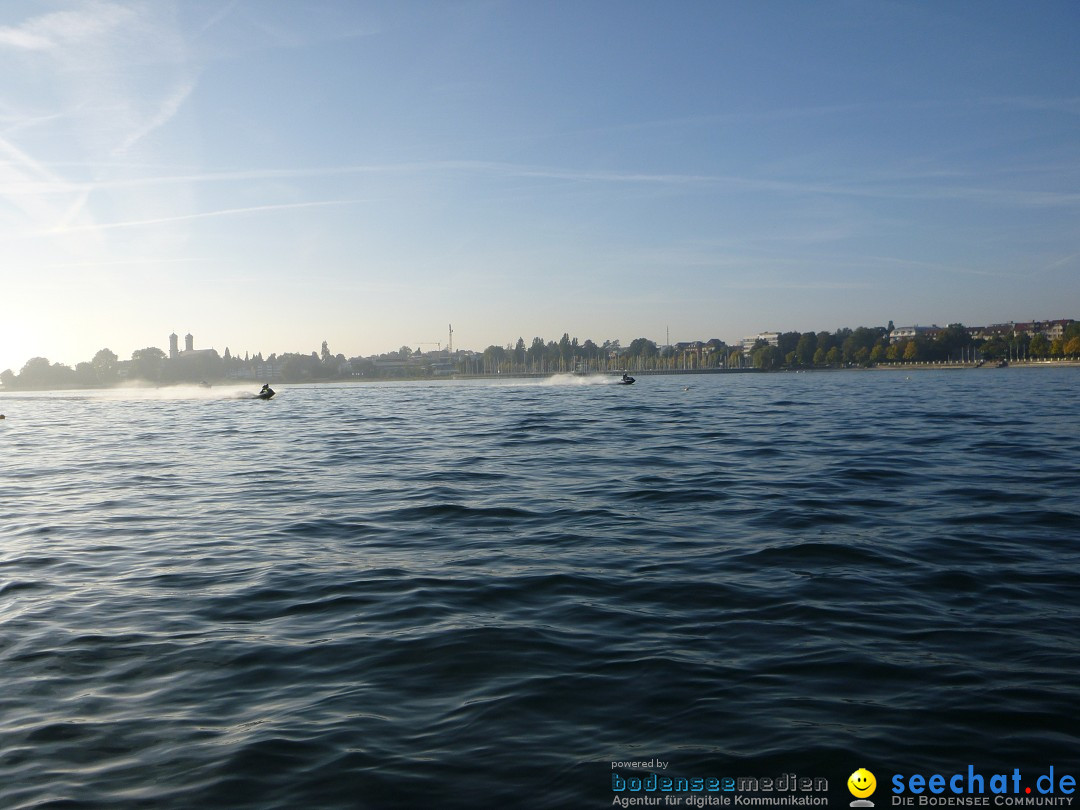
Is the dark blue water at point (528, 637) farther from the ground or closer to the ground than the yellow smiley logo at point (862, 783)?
farther from the ground

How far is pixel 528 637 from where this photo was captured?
27.3 ft

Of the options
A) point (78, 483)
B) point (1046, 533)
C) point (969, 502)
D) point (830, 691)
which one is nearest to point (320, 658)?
point (830, 691)

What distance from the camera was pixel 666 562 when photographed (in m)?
11.4

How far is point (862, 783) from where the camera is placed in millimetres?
5363

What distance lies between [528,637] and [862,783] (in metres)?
3.79

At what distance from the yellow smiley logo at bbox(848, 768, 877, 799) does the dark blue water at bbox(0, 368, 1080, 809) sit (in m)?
0.09

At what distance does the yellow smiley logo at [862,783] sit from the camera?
5285 mm

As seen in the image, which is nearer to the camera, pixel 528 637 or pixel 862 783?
pixel 862 783

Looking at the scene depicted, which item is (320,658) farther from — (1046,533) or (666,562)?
(1046,533)

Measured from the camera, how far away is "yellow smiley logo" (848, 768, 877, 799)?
5.29 m

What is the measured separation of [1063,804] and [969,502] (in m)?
11.7

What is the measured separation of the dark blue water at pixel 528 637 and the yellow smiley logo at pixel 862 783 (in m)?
0.09

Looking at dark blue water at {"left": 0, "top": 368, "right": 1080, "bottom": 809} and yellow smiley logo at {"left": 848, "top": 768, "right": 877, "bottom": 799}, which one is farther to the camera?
dark blue water at {"left": 0, "top": 368, "right": 1080, "bottom": 809}

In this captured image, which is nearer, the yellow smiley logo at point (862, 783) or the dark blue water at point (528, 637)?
the yellow smiley logo at point (862, 783)
